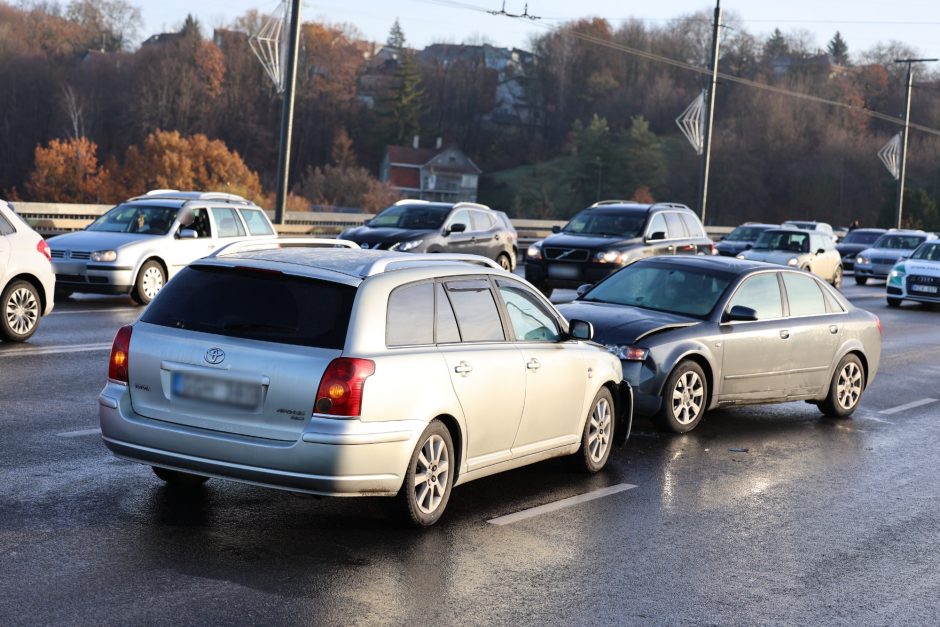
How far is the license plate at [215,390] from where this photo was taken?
6.43 metres

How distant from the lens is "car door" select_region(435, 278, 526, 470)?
7086 mm

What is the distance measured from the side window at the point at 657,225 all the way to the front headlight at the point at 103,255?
10203 mm

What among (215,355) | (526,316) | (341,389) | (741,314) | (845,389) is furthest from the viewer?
(845,389)

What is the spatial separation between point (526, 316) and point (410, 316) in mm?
1329

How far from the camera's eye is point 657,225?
24.4 m

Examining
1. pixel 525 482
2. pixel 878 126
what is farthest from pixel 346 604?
pixel 878 126

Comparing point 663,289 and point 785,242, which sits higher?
point 785,242

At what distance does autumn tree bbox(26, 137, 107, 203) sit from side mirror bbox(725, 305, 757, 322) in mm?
100815

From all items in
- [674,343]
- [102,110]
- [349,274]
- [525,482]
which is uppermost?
[102,110]

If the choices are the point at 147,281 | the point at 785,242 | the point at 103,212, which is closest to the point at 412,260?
the point at 147,281

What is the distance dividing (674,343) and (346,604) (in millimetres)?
5568

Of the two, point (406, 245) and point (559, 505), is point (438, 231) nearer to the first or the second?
point (406, 245)

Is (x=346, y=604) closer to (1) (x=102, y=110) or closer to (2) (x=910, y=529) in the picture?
(2) (x=910, y=529)

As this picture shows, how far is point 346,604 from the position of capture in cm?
552
